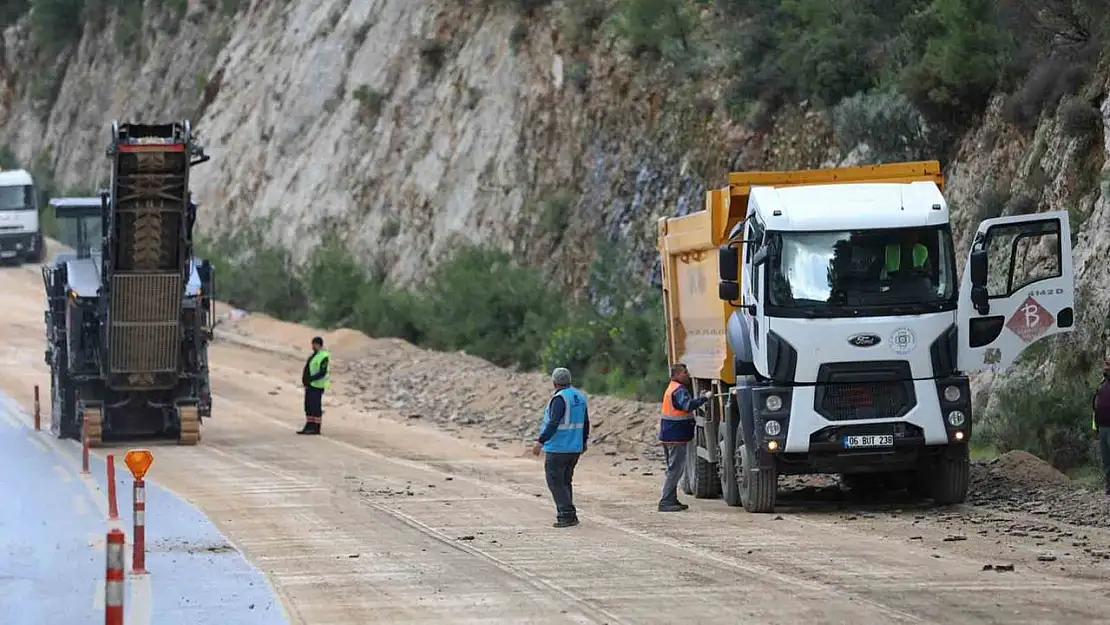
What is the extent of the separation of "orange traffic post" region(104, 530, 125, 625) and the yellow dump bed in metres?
10.2

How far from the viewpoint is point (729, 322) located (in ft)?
59.9

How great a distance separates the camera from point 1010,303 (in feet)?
57.4

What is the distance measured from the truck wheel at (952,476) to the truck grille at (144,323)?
12582mm

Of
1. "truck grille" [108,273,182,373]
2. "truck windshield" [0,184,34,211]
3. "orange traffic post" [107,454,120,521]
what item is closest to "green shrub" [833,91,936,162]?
"truck grille" [108,273,182,373]

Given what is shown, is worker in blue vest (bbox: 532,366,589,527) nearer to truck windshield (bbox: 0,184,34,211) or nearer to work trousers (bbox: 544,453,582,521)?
work trousers (bbox: 544,453,582,521)

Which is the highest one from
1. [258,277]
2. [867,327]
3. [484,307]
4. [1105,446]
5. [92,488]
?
[258,277]

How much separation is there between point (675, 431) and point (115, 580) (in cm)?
984

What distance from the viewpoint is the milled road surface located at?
11500 millimetres

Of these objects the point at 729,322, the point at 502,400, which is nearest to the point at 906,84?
the point at 502,400

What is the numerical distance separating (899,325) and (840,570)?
4.45 m

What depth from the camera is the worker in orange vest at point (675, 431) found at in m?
18.1

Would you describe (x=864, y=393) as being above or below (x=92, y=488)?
above

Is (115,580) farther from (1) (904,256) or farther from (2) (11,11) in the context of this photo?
(2) (11,11)

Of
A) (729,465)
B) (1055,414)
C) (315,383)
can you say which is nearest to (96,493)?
Answer: (729,465)
